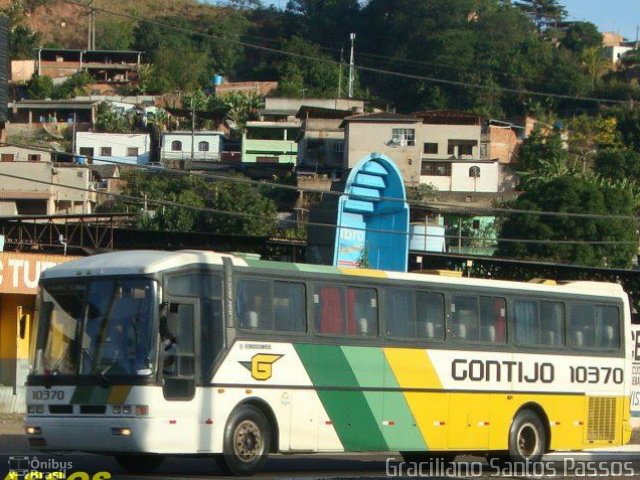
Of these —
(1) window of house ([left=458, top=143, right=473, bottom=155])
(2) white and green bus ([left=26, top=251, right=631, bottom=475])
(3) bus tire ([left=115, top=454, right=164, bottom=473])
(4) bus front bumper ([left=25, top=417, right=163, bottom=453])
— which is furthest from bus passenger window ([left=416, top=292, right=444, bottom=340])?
(1) window of house ([left=458, top=143, right=473, bottom=155])

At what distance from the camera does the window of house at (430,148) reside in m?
98.8

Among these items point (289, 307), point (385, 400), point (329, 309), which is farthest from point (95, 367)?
point (385, 400)

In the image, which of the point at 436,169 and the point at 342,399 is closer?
the point at 342,399

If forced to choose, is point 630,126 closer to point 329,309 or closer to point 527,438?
point 527,438

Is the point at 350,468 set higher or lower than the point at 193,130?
lower

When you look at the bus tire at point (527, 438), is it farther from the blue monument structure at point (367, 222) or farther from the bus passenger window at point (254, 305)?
the blue monument structure at point (367, 222)

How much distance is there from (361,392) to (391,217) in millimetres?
17784

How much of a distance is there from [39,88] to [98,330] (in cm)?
11693

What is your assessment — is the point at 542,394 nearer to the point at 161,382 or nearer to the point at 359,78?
the point at 161,382

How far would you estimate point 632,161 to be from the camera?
9819 cm

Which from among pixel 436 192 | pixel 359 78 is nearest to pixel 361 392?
pixel 436 192

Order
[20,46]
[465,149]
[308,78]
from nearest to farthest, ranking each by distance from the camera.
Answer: [465,149], [308,78], [20,46]

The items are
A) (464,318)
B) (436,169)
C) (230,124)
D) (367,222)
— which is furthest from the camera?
(230,124)

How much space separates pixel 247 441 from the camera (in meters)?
17.5
